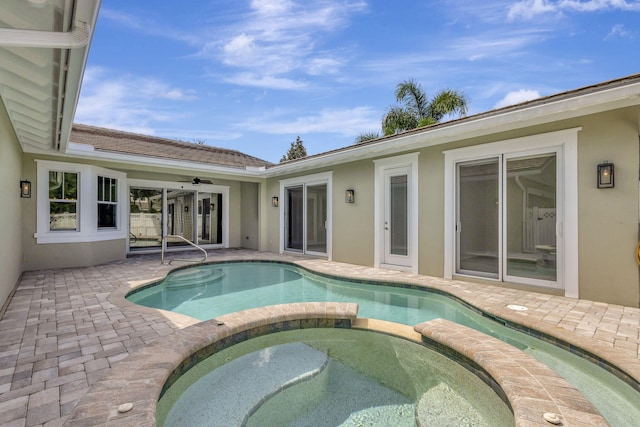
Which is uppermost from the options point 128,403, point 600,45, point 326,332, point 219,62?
point 219,62

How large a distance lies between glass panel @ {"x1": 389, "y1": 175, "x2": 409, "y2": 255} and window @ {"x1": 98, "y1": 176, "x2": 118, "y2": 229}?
8386 millimetres

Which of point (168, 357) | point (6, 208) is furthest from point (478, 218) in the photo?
point (6, 208)

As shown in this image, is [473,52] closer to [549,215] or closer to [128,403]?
[549,215]

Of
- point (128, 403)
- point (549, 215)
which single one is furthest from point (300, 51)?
point (128, 403)

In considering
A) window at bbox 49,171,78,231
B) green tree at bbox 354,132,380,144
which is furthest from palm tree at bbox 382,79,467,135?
window at bbox 49,171,78,231

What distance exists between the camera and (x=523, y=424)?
6.63ft

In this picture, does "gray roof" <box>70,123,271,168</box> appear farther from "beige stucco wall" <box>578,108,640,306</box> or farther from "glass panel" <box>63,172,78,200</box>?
"beige stucco wall" <box>578,108,640,306</box>

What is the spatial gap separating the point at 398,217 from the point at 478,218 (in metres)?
2.02

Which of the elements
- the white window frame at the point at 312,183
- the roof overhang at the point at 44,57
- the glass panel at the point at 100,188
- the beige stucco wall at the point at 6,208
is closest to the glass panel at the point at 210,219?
the white window frame at the point at 312,183

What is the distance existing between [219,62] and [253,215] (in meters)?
6.65

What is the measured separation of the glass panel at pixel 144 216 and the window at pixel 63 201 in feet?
9.72

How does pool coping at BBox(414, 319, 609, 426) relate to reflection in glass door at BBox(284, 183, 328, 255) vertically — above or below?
below

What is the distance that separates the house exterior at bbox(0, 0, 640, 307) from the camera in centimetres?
445

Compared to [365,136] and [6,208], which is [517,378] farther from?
[365,136]
